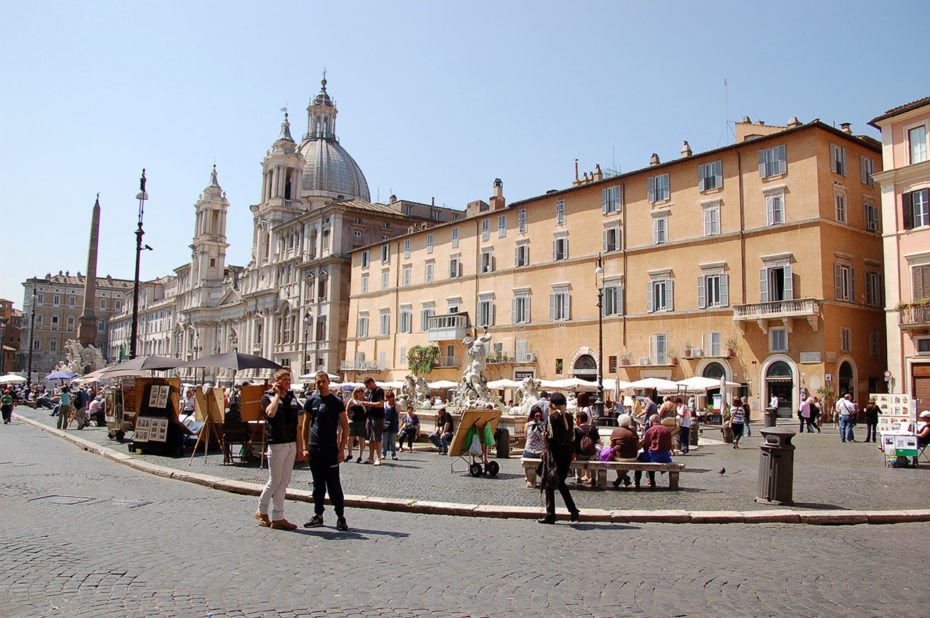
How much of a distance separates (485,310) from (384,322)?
39.4ft

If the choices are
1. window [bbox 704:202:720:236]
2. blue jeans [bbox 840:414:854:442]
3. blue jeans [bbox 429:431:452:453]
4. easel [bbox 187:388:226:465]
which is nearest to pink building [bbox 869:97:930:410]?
window [bbox 704:202:720:236]

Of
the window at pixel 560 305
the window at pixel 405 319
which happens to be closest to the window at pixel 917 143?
the window at pixel 560 305

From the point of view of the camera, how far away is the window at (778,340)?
3272 cm

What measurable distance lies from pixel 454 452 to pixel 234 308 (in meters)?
79.0

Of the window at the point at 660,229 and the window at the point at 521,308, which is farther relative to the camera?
the window at the point at 521,308

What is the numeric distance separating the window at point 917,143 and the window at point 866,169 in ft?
16.7

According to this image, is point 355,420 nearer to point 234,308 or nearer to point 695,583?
point 695,583

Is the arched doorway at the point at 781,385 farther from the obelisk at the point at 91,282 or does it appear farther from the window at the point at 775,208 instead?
the obelisk at the point at 91,282

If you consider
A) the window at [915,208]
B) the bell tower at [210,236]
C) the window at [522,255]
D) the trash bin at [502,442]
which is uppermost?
the bell tower at [210,236]

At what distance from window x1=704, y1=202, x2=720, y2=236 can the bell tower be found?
74548 mm

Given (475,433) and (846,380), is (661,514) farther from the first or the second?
(846,380)

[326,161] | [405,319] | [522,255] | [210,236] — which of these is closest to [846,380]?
[522,255]

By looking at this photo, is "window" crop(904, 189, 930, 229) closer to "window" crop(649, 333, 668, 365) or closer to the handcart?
"window" crop(649, 333, 668, 365)

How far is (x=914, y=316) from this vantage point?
94.0ft
